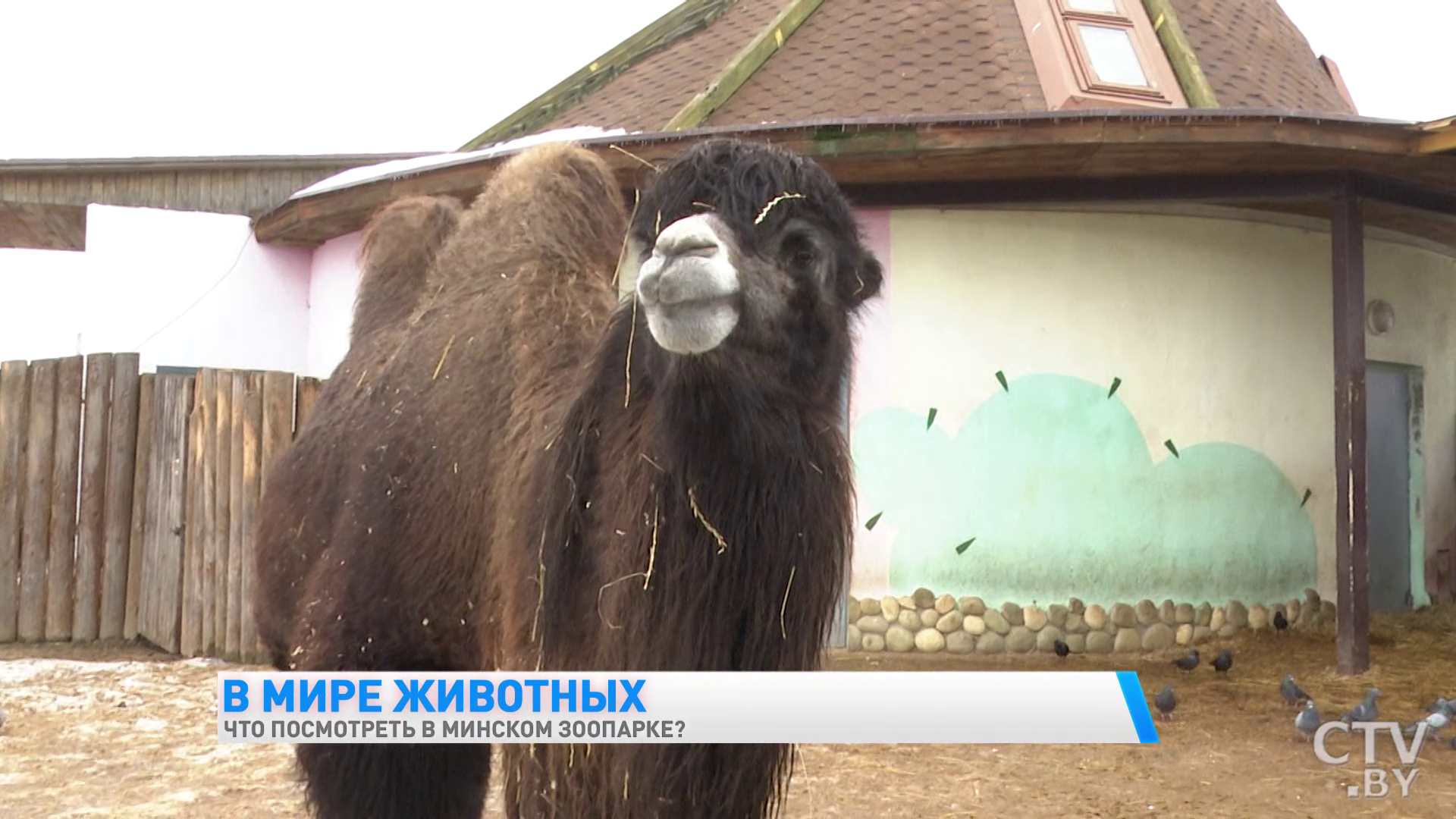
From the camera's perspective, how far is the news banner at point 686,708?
107 inches

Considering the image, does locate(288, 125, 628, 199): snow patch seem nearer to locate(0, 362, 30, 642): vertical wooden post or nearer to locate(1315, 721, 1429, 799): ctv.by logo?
locate(0, 362, 30, 642): vertical wooden post

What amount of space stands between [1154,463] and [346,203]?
6.40 m

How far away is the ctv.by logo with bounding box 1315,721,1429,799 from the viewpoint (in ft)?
19.3

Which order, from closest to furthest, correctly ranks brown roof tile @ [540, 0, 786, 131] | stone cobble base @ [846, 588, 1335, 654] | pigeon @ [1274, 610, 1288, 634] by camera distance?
stone cobble base @ [846, 588, 1335, 654] < pigeon @ [1274, 610, 1288, 634] < brown roof tile @ [540, 0, 786, 131]

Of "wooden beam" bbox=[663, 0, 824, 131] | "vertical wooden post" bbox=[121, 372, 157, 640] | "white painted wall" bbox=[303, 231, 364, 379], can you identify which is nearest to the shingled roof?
"wooden beam" bbox=[663, 0, 824, 131]

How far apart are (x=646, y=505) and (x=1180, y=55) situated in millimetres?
9048

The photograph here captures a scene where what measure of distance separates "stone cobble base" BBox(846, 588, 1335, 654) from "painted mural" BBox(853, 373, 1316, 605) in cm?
10

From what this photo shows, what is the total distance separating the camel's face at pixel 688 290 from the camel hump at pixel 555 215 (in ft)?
4.58

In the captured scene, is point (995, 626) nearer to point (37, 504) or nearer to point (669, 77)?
point (669, 77)

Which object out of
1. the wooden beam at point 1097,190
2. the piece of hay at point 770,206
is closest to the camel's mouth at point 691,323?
the piece of hay at point 770,206

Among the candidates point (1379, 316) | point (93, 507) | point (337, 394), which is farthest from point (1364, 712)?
point (93, 507)

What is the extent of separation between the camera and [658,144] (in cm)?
881

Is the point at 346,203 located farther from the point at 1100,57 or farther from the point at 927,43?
the point at 1100,57

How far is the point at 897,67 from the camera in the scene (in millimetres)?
10352
